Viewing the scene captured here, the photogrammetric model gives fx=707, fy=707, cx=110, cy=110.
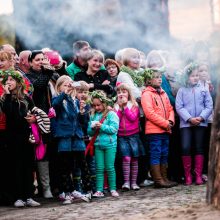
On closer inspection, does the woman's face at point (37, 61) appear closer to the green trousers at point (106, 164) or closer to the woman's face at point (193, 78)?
the green trousers at point (106, 164)

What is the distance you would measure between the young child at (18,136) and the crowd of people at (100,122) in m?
0.01

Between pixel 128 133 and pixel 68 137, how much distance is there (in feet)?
4.18

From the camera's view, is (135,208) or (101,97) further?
(101,97)

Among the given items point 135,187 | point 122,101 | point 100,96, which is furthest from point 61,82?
point 135,187

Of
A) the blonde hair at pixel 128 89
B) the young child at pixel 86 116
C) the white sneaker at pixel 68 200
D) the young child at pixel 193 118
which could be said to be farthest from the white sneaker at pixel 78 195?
the young child at pixel 193 118

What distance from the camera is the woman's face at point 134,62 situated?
35.5 ft

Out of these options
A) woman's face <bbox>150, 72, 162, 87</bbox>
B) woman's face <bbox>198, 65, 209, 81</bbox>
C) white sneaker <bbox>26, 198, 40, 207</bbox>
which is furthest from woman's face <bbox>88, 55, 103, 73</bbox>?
white sneaker <bbox>26, 198, 40, 207</bbox>

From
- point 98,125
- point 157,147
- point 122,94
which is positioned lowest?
point 157,147

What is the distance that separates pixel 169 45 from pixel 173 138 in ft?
6.55

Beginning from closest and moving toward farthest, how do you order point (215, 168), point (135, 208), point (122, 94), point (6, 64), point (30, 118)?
point (215, 168), point (135, 208), point (30, 118), point (6, 64), point (122, 94)

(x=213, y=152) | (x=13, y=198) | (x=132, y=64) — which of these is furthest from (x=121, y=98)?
(x=213, y=152)

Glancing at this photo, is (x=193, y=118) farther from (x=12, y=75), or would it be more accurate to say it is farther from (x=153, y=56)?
(x=12, y=75)

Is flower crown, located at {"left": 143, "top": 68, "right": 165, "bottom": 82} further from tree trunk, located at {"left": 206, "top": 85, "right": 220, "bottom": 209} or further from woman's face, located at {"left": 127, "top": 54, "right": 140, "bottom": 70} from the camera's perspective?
tree trunk, located at {"left": 206, "top": 85, "right": 220, "bottom": 209}

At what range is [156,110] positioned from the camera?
10.5m
